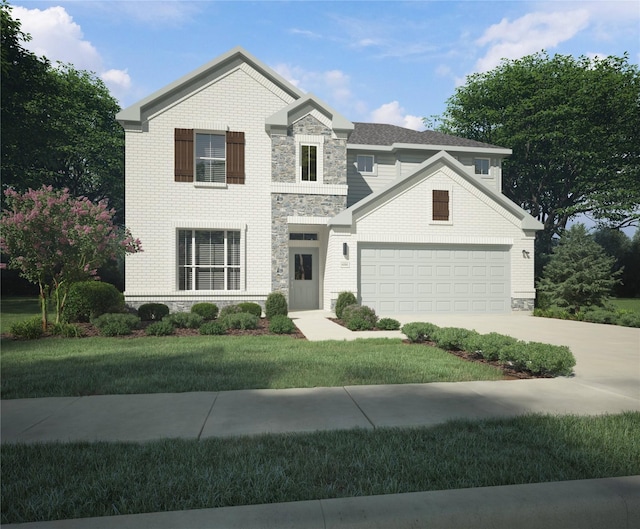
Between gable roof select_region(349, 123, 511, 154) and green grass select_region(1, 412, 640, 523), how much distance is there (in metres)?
17.6

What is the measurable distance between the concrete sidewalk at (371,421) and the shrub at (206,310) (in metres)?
8.54

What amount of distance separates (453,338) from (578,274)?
1007 centimetres

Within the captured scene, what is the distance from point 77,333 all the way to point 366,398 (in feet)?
26.8

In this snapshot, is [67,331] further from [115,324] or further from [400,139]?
[400,139]

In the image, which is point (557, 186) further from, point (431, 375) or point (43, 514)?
point (43, 514)

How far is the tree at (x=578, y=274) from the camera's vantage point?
1555 cm

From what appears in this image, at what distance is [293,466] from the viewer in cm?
327

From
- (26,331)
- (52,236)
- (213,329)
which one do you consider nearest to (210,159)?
(52,236)

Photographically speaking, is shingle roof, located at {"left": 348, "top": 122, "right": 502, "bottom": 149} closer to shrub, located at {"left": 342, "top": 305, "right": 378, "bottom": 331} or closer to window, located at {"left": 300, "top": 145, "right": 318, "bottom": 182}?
window, located at {"left": 300, "top": 145, "right": 318, "bottom": 182}

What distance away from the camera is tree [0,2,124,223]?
21156mm

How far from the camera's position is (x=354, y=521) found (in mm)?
2494

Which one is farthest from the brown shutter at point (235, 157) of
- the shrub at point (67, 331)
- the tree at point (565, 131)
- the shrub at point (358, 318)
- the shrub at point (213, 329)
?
the tree at point (565, 131)

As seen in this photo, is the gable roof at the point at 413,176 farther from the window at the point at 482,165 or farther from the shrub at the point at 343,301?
the window at the point at 482,165

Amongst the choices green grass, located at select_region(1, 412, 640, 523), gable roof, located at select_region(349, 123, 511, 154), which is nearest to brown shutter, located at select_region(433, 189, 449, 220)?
gable roof, located at select_region(349, 123, 511, 154)
